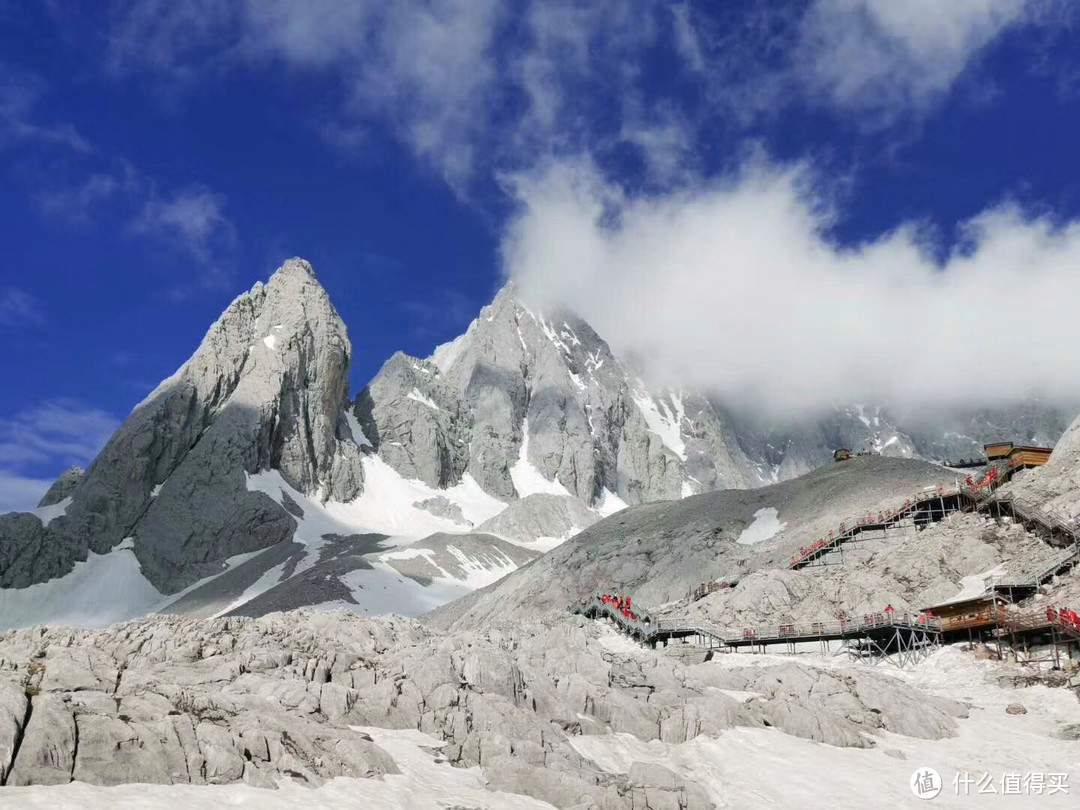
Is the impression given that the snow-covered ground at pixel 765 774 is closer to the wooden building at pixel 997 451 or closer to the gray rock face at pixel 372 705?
the gray rock face at pixel 372 705

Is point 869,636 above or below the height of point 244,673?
above

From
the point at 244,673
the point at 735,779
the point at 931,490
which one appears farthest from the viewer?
the point at 931,490

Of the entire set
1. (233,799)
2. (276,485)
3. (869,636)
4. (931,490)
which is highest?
(276,485)

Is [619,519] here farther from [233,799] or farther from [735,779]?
[233,799]

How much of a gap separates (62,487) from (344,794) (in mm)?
189198

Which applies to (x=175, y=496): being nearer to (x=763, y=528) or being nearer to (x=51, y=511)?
(x=51, y=511)

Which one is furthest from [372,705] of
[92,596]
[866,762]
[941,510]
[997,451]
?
[92,596]

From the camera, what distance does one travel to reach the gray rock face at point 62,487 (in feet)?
604

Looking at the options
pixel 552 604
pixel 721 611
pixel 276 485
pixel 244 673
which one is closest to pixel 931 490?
pixel 721 611

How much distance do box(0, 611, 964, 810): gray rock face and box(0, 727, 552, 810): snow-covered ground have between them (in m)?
0.42

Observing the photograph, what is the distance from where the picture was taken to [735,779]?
28.7 m

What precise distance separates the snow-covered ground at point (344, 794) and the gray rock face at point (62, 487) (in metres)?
181

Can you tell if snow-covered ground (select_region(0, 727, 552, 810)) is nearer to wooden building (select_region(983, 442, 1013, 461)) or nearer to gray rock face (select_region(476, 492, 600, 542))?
wooden building (select_region(983, 442, 1013, 461))

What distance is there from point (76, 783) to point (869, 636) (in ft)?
139
